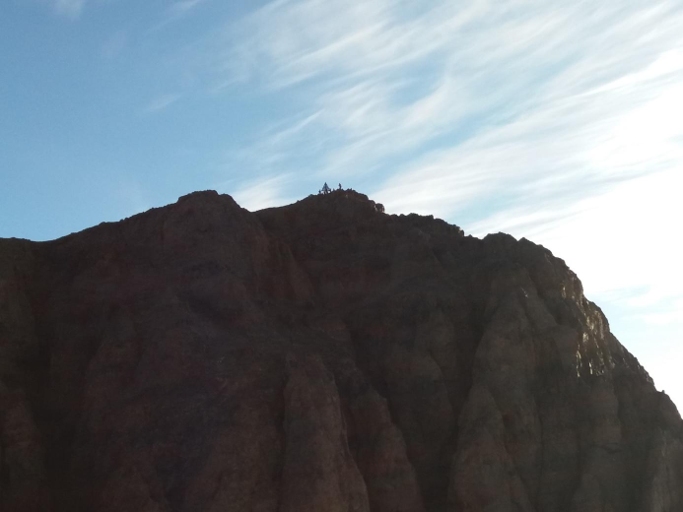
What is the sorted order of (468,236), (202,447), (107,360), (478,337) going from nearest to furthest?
(202,447)
(107,360)
(478,337)
(468,236)

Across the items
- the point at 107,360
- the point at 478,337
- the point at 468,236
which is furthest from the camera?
the point at 468,236

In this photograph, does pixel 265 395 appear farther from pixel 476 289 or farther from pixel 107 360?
pixel 476 289

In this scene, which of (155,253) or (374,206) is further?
(374,206)

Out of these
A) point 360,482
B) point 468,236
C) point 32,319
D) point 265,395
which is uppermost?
point 468,236

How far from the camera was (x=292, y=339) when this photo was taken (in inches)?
1554

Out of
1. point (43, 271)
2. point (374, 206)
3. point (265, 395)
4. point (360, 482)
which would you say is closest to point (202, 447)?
point (265, 395)

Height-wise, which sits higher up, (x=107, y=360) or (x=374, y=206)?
(x=374, y=206)

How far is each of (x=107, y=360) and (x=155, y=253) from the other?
5773 millimetres

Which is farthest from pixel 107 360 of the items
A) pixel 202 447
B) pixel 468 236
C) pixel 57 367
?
pixel 468 236

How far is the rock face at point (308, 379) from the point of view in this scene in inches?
1363

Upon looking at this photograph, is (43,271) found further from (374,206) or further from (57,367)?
(374,206)

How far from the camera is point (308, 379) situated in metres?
35.6

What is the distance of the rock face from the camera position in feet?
114

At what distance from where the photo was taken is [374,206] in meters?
49.2
